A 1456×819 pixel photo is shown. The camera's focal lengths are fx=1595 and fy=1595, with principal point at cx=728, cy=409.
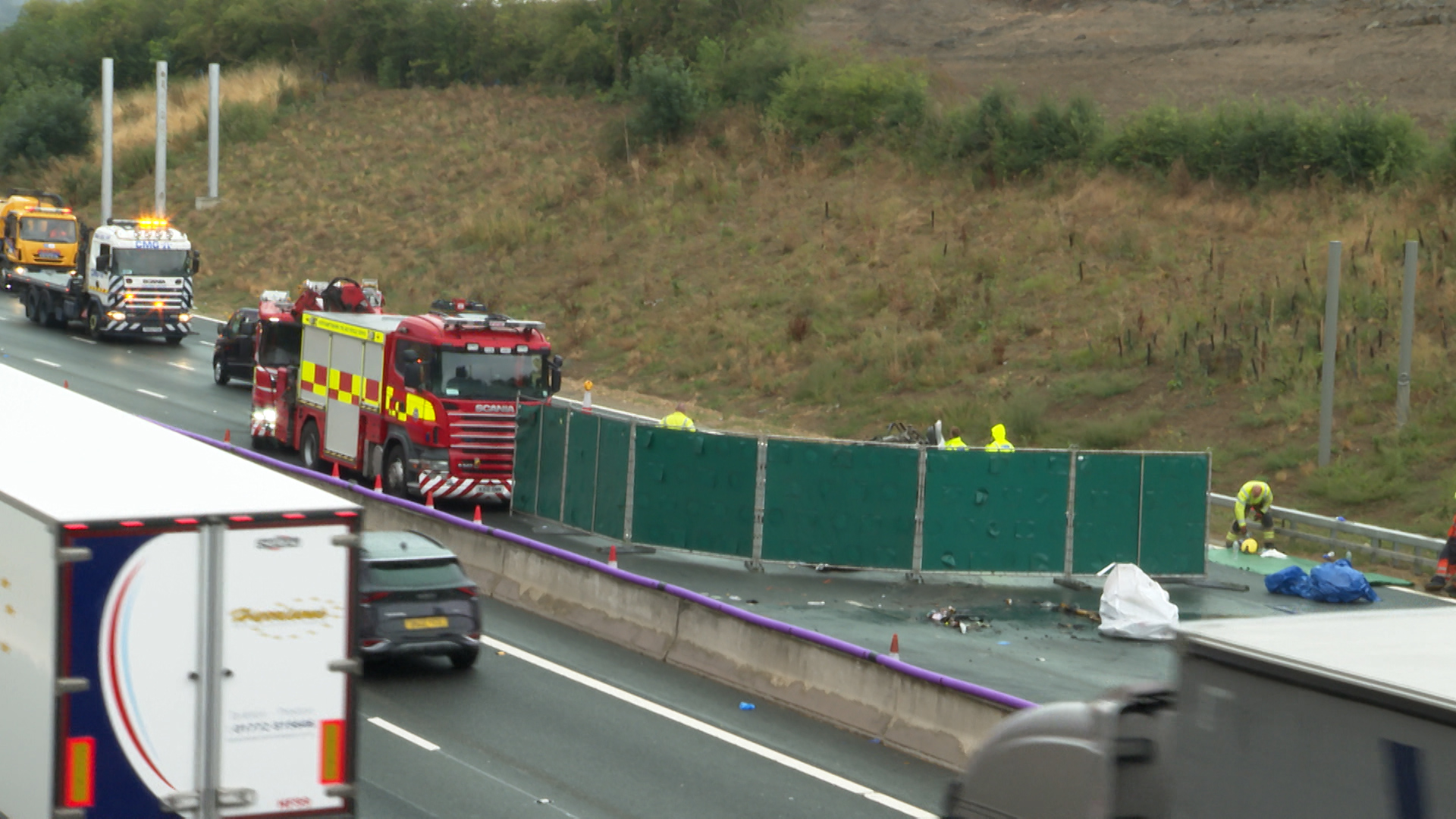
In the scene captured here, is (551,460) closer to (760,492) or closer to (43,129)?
(760,492)

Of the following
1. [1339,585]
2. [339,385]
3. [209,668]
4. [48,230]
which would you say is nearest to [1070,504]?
[1339,585]

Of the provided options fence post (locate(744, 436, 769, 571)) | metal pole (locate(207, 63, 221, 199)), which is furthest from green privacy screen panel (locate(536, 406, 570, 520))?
metal pole (locate(207, 63, 221, 199))

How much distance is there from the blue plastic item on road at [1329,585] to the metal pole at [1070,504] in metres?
2.72

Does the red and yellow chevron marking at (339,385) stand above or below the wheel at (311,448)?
above

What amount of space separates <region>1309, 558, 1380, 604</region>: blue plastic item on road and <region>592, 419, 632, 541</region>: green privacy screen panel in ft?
29.3

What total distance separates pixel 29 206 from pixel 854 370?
101 ft

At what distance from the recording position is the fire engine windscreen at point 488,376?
2322 centimetres

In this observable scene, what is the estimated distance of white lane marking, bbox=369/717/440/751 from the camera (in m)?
13.1

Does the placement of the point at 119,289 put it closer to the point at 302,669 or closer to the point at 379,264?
the point at 379,264

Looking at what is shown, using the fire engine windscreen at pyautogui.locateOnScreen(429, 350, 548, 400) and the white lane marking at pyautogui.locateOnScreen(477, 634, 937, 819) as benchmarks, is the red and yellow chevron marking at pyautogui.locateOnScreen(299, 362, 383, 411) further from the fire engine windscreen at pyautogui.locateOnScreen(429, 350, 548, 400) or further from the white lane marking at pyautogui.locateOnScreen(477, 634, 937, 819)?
the white lane marking at pyautogui.locateOnScreen(477, 634, 937, 819)

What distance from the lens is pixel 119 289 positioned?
41406 mm

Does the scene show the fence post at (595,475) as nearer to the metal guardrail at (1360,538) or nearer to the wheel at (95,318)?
the metal guardrail at (1360,538)

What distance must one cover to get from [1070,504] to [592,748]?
9.05 meters

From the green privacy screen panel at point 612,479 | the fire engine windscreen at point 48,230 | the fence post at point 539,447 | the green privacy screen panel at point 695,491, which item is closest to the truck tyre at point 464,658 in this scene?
the green privacy screen panel at point 695,491
